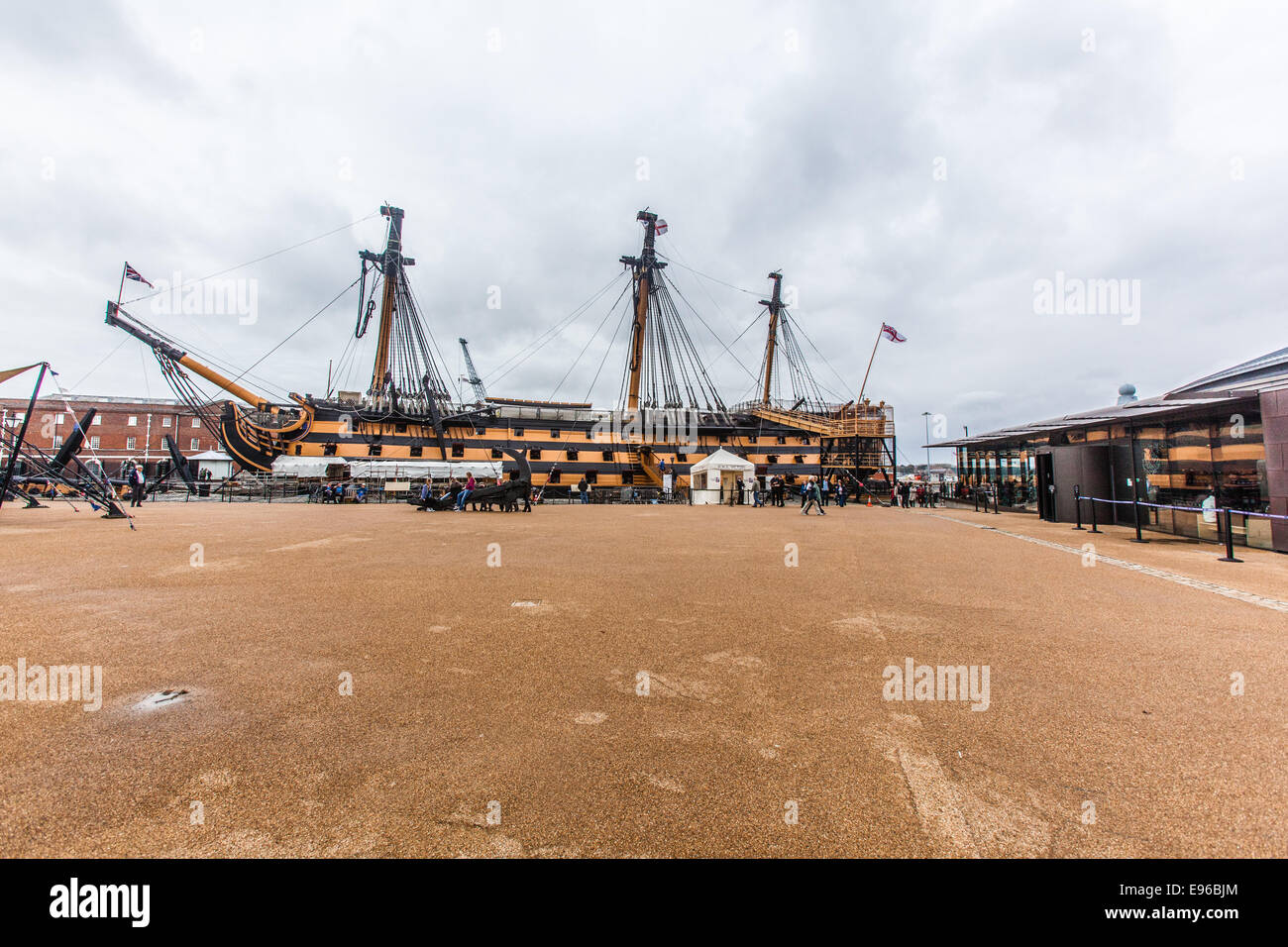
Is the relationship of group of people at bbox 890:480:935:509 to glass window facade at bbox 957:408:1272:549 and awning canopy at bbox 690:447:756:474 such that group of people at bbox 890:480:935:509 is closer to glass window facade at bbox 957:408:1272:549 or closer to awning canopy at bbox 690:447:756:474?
awning canopy at bbox 690:447:756:474

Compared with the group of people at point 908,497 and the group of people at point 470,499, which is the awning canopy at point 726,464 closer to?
the group of people at point 908,497

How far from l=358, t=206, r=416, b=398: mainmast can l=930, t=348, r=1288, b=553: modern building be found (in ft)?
134

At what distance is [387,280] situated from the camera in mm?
39125

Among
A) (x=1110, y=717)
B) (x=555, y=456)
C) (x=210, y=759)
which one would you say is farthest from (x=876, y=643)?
(x=555, y=456)

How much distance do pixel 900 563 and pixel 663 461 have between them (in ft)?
106

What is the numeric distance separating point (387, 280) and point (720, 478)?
3105 cm

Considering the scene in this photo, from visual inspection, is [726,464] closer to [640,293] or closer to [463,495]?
[463,495]

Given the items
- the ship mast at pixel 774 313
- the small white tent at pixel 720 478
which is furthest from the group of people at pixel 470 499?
the ship mast at pixel 774 313

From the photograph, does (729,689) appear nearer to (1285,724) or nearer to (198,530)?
(1285,724)

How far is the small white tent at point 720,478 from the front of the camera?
2895cm

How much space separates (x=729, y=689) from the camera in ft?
10.8

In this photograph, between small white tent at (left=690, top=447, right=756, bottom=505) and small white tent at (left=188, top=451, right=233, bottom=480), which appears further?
small white tent at (left=188, top=451, right=233, bottom=480)

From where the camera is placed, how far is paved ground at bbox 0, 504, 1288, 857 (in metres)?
1.93

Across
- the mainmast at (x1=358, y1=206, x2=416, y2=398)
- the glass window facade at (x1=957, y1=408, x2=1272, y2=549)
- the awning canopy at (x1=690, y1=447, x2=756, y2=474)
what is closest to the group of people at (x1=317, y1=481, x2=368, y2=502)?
the mainmast at (x1=358, y1=206, x2=416, y2=398)
